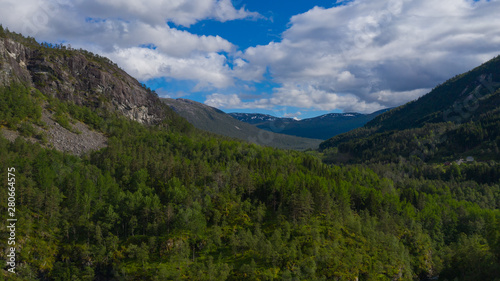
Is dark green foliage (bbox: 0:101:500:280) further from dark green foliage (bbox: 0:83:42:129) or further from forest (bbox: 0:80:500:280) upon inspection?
dark green foliage (bbox: 0:83:42:129)

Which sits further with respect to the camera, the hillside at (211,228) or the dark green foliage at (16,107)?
the dark green foliage at (16,107)

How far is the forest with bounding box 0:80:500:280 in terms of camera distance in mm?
88000

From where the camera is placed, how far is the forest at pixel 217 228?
88.0 meters

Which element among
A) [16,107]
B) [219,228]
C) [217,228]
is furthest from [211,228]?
[16,107]

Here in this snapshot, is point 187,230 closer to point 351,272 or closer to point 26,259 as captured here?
point 26,259

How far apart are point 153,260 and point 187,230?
14825 millimetres

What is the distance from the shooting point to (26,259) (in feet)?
284

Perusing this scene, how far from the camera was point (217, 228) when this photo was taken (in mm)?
100438

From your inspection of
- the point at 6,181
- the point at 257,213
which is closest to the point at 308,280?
the point at 257,213

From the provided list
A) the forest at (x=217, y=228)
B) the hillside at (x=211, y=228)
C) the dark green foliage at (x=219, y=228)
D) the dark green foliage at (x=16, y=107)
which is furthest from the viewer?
the dark green foliage at (x=16, y=107)

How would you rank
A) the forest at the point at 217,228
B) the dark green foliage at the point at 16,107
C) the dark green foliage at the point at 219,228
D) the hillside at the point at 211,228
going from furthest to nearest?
1. the dark green foliage at the point at 16,107
2. the dark green foliage at the point at 219,228
3. the forest at the point at 217,228
4. the hillside at the point at 211,228

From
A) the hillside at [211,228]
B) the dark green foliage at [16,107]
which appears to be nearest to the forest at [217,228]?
the hillside at [211,228]

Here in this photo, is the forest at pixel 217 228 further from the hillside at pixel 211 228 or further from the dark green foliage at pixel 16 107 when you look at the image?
the dark green foliage at pixel 16 107

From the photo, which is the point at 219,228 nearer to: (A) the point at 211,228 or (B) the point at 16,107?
(A) the point at 211,228
